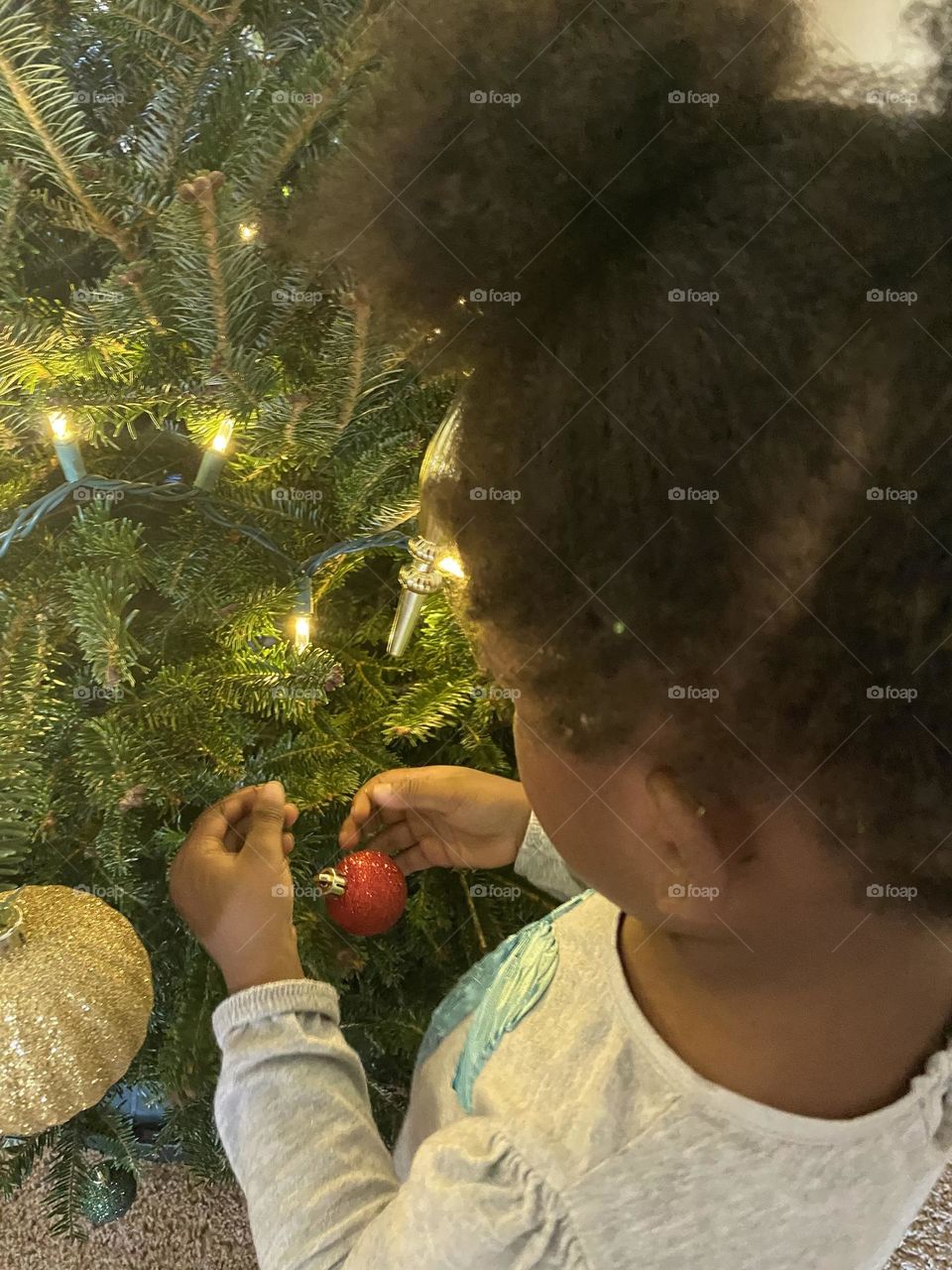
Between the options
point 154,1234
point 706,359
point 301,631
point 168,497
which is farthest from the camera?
point 154,1234

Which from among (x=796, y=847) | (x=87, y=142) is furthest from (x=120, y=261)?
(x=796, y=847)

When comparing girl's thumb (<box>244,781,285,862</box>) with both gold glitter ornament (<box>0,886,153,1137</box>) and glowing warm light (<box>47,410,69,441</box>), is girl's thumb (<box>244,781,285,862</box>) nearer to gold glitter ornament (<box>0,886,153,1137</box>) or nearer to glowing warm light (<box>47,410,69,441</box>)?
gold glitter ornament (<box>0,886,153,1137</box>)

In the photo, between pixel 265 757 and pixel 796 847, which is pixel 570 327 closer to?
pixel 796 847

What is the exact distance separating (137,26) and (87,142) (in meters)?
0.05

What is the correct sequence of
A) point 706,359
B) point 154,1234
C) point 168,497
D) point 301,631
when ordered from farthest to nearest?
1. point 154,1234
2. point 301,631
3. point 168,497
4. point 706,359

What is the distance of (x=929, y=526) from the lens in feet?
0.99

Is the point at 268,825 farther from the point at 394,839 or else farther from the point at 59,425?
the point at 59,425

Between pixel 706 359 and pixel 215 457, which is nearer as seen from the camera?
pixel 706 359

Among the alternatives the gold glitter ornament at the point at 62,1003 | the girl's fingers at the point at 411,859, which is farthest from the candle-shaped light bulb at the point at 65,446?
the girl's fingers at the point at 411,859

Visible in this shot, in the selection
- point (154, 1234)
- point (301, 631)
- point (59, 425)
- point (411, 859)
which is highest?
point (59, 425)

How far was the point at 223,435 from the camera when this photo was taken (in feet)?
1.66

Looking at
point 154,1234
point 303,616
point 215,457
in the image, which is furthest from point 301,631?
point 154,1234

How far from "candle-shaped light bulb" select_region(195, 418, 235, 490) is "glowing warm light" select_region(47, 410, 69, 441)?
74mm

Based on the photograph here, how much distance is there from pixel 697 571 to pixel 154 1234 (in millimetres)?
983
